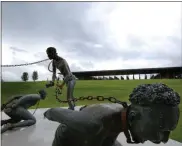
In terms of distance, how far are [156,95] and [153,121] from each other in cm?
14

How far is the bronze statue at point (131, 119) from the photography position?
62.4 inches

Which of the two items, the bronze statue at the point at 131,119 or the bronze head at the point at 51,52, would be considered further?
the bronze head at the point at 51,52

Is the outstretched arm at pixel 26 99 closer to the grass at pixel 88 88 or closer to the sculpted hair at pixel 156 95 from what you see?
the grass at pixel 88 88

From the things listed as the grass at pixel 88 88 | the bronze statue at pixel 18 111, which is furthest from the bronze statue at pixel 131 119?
the grass at pixel 88 88

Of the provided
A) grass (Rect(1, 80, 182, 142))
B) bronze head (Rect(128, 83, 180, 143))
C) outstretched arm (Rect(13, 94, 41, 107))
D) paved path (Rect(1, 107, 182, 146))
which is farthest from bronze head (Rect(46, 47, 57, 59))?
bronze head (Rect(128, 83, 180, 143))

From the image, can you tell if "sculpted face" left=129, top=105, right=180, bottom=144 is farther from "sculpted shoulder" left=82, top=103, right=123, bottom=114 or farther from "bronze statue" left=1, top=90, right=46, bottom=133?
"bronze statue" left=1, top=90, right=46, bottom=133

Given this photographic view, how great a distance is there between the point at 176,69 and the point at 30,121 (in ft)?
16.6

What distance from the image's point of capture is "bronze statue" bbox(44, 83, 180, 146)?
1584mm

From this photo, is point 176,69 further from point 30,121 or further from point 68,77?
point 30,121

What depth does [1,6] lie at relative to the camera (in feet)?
10.7

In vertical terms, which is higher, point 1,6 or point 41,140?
point 1,6

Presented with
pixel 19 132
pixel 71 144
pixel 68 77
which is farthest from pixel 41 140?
pixel 71 144

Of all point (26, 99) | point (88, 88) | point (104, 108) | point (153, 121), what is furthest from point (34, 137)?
point (88, 88)

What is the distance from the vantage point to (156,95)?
159cm
